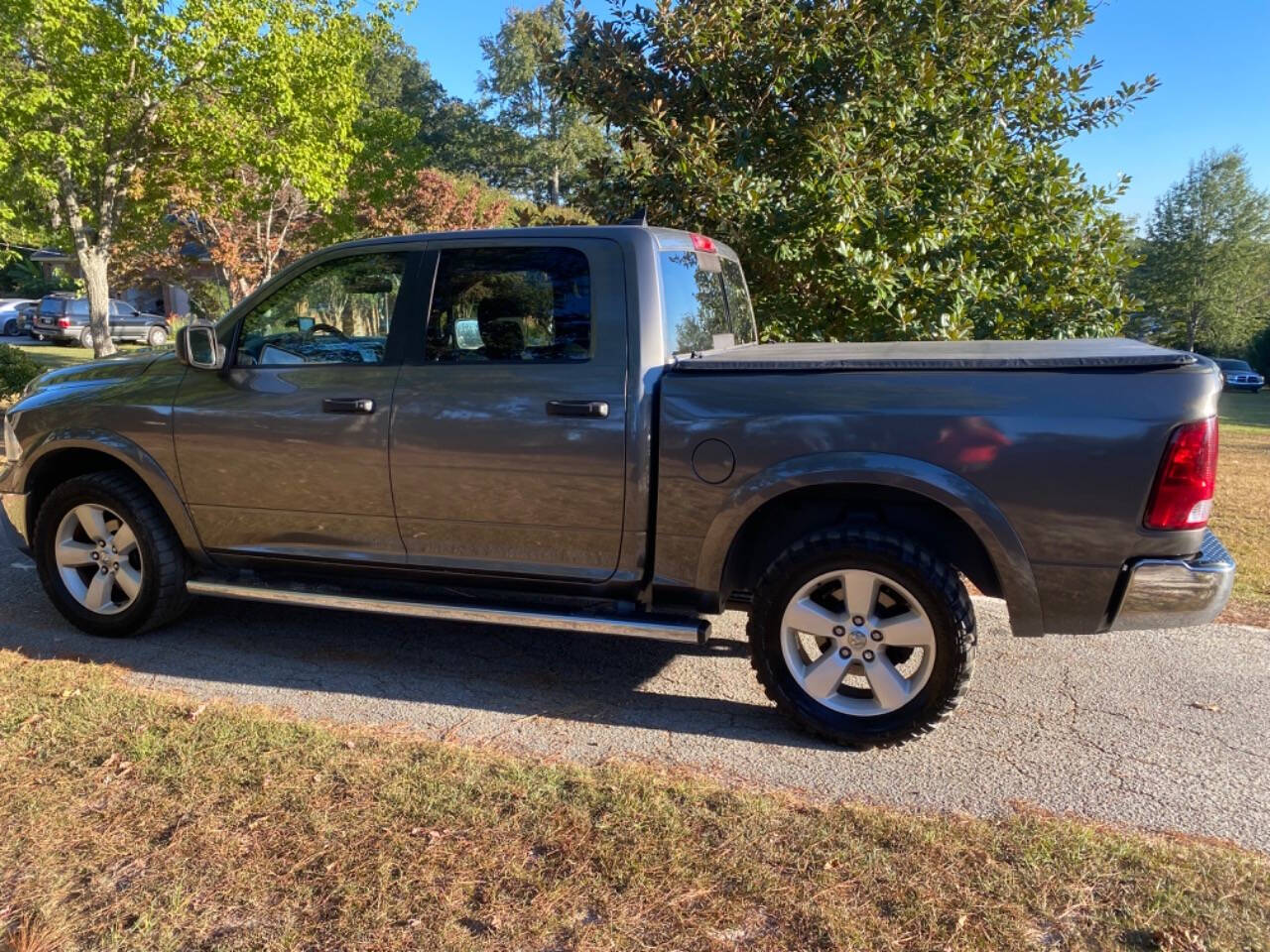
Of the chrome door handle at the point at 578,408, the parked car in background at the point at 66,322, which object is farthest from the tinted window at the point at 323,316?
the parked car in background at the point at 66,322

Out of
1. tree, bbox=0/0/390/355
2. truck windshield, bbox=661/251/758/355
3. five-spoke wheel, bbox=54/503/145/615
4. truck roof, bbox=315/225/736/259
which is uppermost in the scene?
tree, bbox=0/0/390/355

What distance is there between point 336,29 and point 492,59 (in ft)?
174

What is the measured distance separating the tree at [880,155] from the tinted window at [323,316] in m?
2.86

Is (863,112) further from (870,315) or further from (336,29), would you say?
(336,29)

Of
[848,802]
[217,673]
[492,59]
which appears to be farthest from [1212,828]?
[492,59]

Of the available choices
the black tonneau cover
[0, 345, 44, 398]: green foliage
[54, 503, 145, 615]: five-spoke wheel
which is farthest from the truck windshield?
[0, 345, 44, 398]: green foliage

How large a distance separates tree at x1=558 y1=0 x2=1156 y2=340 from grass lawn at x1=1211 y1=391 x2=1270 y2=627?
1847 mm

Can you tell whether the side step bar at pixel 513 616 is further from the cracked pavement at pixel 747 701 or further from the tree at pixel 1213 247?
the tree at pixel 1213 247

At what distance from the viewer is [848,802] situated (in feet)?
10.3

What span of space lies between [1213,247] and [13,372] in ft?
148

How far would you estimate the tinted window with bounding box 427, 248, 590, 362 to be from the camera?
388cm

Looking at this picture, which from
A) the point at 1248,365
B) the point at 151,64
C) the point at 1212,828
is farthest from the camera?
the point at 1248,365

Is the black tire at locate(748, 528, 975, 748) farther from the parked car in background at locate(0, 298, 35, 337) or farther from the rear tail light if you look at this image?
the parked car in background at locate(0, 298, 35, 337)

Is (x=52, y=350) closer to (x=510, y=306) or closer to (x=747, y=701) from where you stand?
(x=510, y=306)
